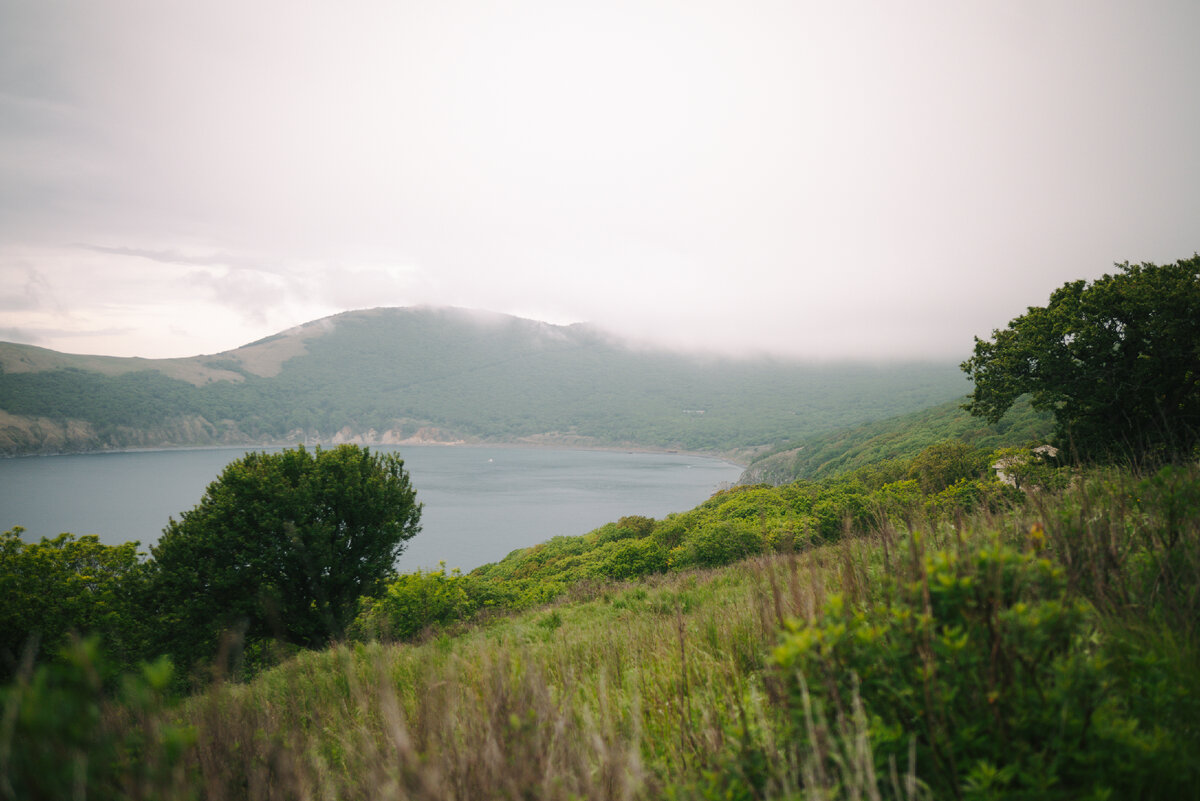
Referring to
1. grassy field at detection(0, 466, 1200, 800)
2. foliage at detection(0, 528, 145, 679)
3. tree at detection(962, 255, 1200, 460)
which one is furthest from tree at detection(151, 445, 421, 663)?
tree at detection(962, 255, 1200, 460)

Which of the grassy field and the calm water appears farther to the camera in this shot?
the calm water

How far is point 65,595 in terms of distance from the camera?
23.6 meters

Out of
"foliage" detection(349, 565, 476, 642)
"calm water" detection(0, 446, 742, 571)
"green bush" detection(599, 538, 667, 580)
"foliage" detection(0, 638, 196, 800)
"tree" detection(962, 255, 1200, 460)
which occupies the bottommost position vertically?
"calm water" detection(0, 446, 742, 571)

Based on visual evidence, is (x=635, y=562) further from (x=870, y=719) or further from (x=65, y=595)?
(x=65, y=595)

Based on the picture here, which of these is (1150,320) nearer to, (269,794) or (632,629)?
(632,629)

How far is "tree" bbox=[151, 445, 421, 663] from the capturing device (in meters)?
18.8

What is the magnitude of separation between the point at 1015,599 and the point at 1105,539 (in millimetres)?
1747

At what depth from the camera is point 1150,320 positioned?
16.3 m

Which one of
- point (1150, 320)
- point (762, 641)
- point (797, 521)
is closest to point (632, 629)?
point (762, 641)

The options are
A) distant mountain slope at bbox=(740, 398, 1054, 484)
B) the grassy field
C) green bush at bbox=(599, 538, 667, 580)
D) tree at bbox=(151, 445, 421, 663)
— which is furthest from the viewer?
distant mountain slope at bbox=(740, 398, 1054, 484)

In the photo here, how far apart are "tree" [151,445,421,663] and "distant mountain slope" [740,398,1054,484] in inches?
941

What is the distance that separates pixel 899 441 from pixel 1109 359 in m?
80.1

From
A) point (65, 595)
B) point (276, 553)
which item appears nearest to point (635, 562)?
point (276, 553)

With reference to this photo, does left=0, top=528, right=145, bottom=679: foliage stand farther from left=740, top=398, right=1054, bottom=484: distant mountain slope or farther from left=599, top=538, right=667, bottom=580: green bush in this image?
left=740, top=398, right=1054, bottom=484: distant mountain slope
